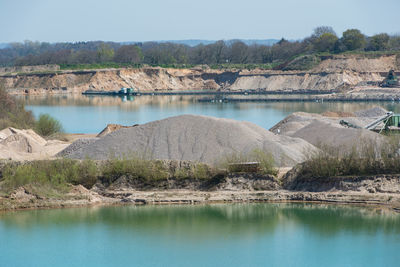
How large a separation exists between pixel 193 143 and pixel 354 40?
90.5 meters

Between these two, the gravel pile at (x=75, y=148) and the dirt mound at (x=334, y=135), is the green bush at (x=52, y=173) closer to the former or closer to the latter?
the gravel pile at (x=75, y=148)

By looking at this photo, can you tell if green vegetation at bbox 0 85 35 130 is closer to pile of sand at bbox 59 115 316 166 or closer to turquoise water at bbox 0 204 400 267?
pile of sand at bbox 59 115 316 166

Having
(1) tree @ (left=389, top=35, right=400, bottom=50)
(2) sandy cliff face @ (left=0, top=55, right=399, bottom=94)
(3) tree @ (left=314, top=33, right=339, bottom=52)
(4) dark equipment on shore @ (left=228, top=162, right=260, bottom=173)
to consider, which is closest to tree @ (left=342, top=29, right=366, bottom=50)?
(3) tree @ (left=314, top=33, right=339, bottom=52)

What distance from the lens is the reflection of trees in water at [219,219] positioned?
58.2 ft

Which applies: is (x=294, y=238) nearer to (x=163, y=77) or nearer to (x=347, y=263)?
(x=347, y=263)

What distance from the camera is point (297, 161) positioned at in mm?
23953

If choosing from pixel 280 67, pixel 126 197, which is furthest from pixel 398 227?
pixel 280 67

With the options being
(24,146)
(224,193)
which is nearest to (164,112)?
(24,146)

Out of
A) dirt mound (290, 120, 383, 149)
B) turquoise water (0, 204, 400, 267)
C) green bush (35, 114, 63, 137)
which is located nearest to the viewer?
turquoise water (0, 204, 400, 267)

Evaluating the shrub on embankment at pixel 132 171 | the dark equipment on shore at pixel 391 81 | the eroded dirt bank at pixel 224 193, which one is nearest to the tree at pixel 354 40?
the dark equipment on shore at pixel 391 81

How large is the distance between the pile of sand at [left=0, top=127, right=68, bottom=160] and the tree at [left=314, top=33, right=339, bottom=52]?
88706 millimetres

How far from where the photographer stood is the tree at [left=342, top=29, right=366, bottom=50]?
109062 millimetres

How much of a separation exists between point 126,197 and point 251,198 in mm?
4033

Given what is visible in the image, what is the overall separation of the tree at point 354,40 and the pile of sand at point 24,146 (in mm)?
85958
